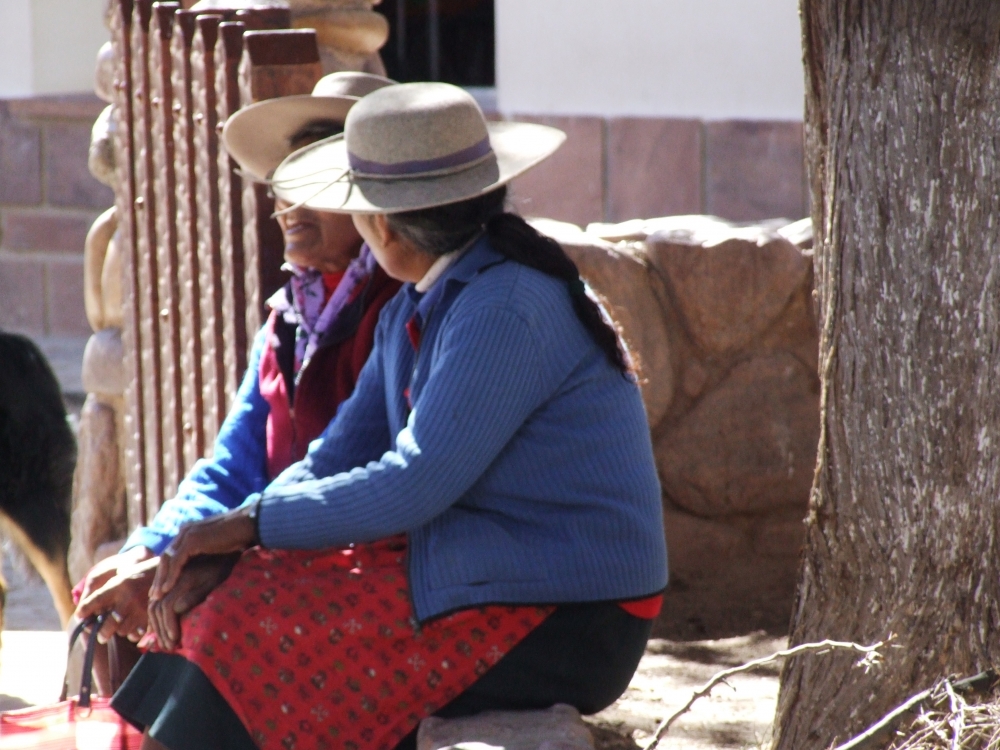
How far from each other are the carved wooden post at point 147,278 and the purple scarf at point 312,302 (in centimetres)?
101

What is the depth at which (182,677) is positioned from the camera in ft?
7.00

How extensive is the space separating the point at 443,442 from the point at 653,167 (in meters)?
4.77

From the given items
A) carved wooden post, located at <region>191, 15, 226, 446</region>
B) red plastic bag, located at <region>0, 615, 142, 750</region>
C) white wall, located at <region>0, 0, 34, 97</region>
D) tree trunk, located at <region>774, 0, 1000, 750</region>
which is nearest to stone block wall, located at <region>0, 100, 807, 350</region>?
white wall, located at <region>0, 0, 34, 97</region>

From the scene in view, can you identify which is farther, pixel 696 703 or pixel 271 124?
pixel 696 703

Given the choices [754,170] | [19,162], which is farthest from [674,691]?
[19,162]

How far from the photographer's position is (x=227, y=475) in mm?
2719

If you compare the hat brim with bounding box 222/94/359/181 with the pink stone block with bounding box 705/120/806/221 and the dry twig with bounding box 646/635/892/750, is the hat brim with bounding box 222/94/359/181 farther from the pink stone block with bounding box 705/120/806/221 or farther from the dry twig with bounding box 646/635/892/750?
the pink stone block with bounding box 705/120/806/221

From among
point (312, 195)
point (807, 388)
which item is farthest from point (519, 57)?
point (312, 195)

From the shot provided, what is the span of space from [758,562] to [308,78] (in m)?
1.91

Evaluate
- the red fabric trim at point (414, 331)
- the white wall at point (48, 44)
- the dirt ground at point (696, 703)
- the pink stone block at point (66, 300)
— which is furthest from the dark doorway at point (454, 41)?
the red fabric trim at point (414, 331)

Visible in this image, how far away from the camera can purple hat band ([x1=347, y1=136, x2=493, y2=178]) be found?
2.25 m

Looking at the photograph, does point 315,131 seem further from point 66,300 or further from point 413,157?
point 66,300

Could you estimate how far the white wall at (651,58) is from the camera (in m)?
6.17

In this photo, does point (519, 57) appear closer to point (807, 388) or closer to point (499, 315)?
point (807, 388)
